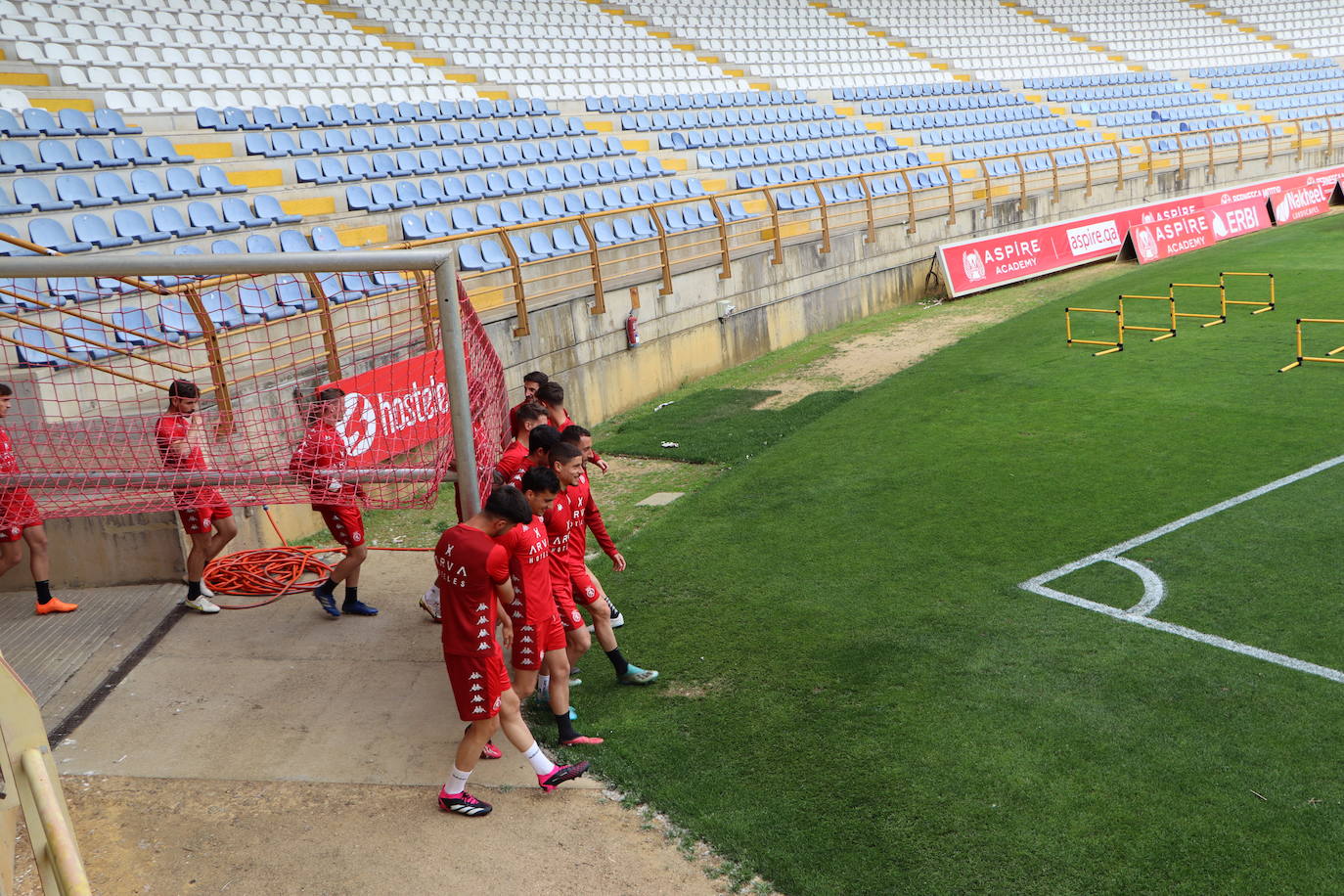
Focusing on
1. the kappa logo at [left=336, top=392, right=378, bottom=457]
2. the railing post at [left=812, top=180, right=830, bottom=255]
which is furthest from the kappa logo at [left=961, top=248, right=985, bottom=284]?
the kappa logo at [left=336, top=392, right=378, bottom=457]

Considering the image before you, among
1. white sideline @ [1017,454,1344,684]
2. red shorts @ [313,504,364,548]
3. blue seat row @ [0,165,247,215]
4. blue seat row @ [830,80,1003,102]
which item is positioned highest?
blue seat row @ [830,80,1003,102]

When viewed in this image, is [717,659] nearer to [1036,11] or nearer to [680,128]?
[680,128]

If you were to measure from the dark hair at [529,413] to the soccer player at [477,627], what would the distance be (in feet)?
4.92

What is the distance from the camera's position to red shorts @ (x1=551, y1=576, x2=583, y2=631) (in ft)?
20.6

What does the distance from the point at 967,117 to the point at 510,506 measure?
87.0 feet

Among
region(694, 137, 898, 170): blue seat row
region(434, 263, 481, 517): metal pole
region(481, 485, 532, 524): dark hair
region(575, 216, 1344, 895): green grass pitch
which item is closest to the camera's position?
region(575, 216, 1344, 895): green grass pitch

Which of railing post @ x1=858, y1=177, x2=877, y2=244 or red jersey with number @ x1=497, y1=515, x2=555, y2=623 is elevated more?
railing post @ x1=858, y1=177, x2=877, y2=244

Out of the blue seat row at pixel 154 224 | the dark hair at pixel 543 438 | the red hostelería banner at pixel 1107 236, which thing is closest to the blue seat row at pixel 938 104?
the red hostelería banner at pixel 1107 236

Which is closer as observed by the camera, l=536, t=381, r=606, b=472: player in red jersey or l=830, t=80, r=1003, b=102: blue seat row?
l=536, t=381, r=606, b=472: player in red jersey

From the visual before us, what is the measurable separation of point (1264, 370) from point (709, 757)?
33.2 feet

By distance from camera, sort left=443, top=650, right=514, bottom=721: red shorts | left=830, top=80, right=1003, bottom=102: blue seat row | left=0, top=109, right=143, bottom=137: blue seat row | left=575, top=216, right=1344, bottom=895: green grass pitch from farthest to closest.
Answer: left=830, top=80, right=1003, bottom=102: blue seat row < left=0, top=109, right=143, bottom=137: blue seat row < left=443, top=650, right=514, bottom=721: red shorts < left=575, top=216, right=1344, bottom=895: green grass pitch

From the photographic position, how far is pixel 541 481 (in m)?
5.46

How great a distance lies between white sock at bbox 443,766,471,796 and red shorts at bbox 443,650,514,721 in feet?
0.98

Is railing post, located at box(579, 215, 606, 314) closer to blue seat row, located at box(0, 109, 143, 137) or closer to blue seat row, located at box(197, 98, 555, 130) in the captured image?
blue seat row, located at box(197, 98, 555, 130)
